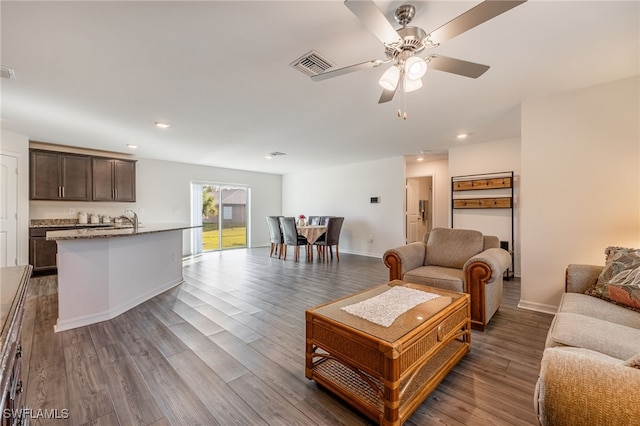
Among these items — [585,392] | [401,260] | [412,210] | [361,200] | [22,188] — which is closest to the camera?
[585,392]

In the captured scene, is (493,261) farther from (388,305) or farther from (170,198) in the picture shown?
(170,198)

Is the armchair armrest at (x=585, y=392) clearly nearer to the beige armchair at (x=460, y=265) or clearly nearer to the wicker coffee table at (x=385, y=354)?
the wicker coffee table at (x=385, y=354)

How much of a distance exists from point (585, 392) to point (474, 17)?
1595 mm

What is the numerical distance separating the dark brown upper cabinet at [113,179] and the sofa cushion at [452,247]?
596cm

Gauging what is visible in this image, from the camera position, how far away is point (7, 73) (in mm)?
2277

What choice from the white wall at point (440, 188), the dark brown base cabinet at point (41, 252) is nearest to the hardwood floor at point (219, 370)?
the dark brown base cabinet at point (41, 252)

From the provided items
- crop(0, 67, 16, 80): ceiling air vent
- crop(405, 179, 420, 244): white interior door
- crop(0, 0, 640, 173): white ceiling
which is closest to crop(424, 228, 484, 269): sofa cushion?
crop(0, 0, 640, 173): white ceiling

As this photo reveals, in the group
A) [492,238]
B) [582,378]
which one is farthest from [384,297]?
[492,238]

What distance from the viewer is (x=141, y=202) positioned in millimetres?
5934

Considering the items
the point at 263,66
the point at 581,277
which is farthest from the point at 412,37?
the point at 581,277

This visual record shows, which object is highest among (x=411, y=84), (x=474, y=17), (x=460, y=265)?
(x=474, y=17)

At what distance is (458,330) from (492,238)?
1.62m

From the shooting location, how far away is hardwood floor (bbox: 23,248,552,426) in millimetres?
1468

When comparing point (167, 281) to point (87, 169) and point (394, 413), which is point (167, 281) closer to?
point (87, 169)
